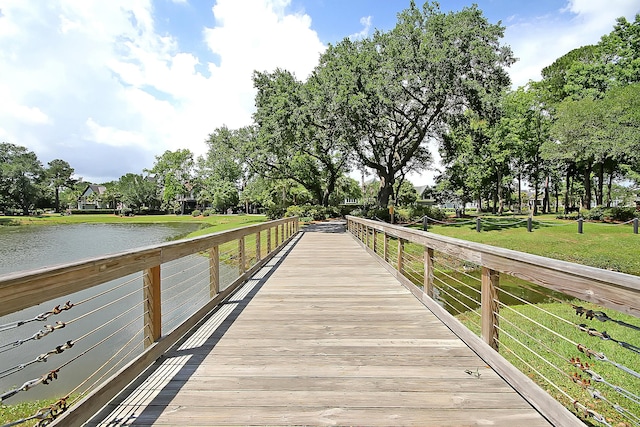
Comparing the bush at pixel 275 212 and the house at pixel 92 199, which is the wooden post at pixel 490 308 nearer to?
the bush at pixel 275 212

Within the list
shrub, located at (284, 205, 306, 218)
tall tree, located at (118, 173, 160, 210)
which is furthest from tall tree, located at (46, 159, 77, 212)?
shrub, located at (284, 205, 306, 218)

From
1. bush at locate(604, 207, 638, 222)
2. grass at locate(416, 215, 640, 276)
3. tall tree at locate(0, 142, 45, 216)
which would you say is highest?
tall tree at locate(0, 142, 45, 216)

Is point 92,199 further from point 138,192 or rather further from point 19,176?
point 138,192

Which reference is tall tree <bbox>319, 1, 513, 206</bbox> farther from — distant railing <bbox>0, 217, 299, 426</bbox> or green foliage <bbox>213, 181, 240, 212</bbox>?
green foliage <bbox>213, 181, 240, 212</bbox>

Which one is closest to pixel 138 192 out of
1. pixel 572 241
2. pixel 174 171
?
pixel 174 171

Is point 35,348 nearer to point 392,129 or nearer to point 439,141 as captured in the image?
point 392,129

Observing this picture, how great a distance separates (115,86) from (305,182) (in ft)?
48.4

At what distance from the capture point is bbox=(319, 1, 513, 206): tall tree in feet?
49.4

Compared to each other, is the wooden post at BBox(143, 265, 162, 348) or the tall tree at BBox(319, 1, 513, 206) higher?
the tall tree at BBox(319, 1, 513, 206)

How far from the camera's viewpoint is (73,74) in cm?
928

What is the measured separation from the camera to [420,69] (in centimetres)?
1538

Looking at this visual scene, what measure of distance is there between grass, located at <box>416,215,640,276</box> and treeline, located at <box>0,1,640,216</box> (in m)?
5.26

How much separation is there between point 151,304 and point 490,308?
2595 mm

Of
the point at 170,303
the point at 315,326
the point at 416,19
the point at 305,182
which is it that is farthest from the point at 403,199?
the point at 315,326
